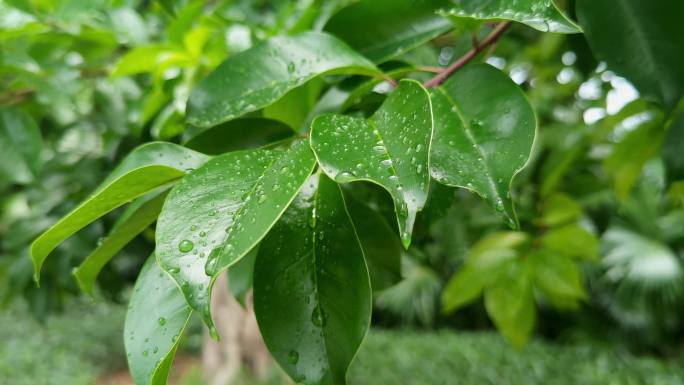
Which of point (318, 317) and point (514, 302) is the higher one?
point (318, 317)

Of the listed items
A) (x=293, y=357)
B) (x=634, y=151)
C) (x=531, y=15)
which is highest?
(x=531, y=15)

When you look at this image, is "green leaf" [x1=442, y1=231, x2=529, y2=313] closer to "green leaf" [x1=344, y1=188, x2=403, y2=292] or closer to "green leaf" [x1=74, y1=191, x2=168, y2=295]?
"green leaf" [x1=344, y1=188, x2=403, y2=292]

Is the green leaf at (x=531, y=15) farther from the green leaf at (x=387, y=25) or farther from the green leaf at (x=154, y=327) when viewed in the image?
the green leaf at (x=154, y=327)

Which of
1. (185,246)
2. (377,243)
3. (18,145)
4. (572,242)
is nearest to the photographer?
(185,246)

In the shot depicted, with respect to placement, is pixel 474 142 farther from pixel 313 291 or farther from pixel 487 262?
pixel 487 262

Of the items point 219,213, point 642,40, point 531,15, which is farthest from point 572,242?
point 219,213
